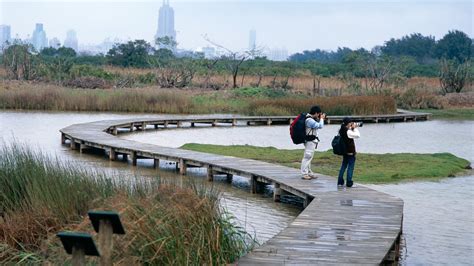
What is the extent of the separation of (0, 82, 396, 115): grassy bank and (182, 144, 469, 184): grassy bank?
43.2 feet

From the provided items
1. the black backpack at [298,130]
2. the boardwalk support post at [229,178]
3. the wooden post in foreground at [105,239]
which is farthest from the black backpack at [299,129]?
the wooden post in foreground at [105,239]

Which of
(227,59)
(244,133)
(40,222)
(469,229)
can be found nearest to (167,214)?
(40,222)

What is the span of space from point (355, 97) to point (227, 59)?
2130cm

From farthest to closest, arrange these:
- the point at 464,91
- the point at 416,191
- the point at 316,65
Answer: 1. the point at 316,65
2. the point at 464,91
3. the point at 416,191

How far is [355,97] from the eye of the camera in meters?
39.0

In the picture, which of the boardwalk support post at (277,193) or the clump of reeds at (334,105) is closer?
the boardwalk support post at (277,193)

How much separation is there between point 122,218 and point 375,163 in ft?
39.7

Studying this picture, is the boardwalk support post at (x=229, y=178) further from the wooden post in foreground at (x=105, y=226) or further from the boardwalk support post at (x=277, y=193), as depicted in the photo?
the wooden post in foreground at (x=105, y=226)

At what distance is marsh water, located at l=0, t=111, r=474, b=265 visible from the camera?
12.1 metres

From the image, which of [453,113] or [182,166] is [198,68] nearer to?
[453,113]

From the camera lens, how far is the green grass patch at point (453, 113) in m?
39.8

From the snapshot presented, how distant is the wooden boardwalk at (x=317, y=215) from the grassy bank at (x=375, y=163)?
2136 mm

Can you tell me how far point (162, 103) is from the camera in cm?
3641

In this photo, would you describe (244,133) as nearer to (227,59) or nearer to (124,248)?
(124,248)
